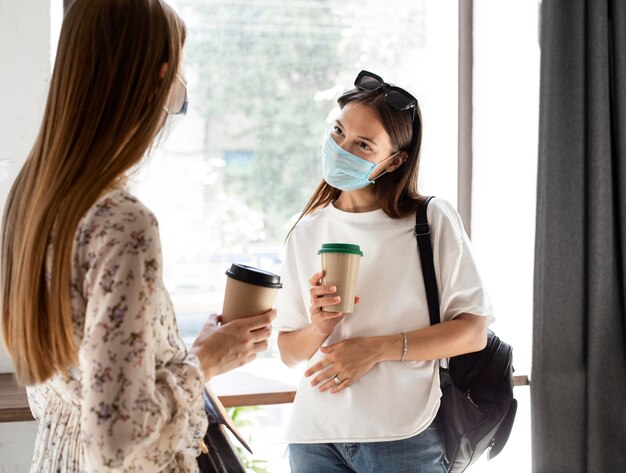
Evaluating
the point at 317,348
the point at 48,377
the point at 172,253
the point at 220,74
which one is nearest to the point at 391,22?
the point at 220,74

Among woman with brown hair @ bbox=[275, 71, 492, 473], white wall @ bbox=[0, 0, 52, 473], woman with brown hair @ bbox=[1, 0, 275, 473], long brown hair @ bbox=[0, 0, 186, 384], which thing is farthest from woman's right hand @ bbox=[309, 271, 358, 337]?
white wall @ bbox=[0, 0, 52, 473]

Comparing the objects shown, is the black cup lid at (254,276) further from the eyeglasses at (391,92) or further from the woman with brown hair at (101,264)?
the eyeglasses at (391,92)

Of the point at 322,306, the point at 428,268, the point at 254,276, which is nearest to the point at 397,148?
the point at 428,268

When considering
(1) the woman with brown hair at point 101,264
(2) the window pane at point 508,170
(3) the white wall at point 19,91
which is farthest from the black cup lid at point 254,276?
(2) the window pane at point 508,170

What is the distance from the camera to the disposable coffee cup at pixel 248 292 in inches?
44.9

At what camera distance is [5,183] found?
1.84 m

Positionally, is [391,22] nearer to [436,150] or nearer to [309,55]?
[309,55]

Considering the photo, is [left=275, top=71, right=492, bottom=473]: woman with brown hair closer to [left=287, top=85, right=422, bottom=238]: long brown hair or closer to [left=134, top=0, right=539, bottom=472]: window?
[left=287, top=85, right=422, bottom=238]: long brown hair

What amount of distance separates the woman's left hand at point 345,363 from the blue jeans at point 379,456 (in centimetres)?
14

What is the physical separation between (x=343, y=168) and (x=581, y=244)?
0.88m

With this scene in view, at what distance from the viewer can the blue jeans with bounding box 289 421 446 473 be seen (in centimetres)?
141

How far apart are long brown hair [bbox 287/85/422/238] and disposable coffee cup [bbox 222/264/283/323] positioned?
502 millimetres

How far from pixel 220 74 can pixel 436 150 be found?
32.6 inches

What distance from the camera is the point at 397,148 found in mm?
1581
